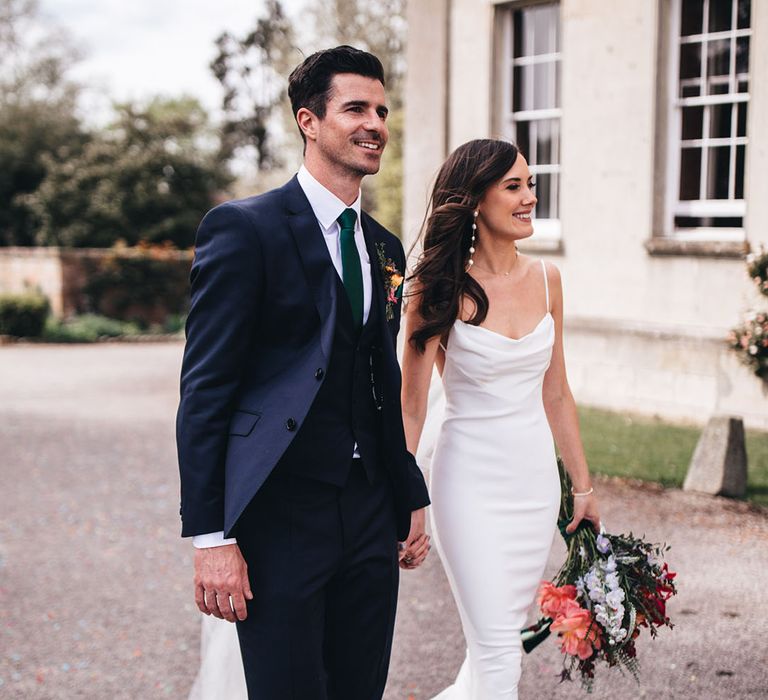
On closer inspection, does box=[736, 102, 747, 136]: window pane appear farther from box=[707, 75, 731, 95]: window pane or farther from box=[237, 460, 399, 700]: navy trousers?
box=[237, 460, 399, 700]: navy trousers

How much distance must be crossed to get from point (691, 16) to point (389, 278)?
930 cm

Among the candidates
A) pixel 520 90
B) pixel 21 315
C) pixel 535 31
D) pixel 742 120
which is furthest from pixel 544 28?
pixel 21 315

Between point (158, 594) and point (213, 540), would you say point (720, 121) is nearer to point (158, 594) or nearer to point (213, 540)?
point (158, 594)

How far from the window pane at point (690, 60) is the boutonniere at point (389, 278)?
9.10 metres

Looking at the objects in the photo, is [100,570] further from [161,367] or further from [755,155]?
[161,367]

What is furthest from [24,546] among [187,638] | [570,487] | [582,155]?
[582,155]

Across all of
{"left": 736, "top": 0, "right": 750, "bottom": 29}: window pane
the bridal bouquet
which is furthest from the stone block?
{"left": 736, "top": 0, "right": 750, "bottom": 29}: window pane

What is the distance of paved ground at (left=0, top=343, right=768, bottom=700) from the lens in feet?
13.8

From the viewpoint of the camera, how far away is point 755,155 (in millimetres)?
9867

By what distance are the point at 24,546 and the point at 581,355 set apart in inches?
274

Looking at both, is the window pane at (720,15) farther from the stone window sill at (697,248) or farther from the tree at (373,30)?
the tree at (373,30)

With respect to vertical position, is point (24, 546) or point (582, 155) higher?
point (582, 155)

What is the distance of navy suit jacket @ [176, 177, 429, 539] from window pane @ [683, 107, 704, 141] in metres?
9.25

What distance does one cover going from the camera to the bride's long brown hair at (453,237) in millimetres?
3207
